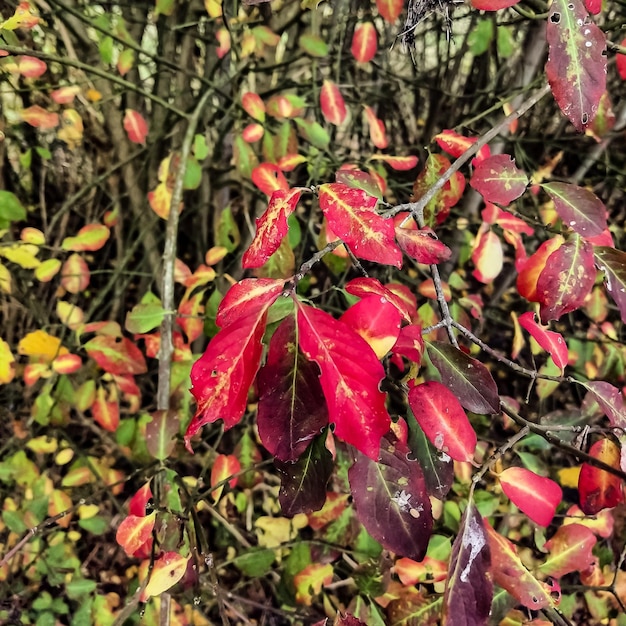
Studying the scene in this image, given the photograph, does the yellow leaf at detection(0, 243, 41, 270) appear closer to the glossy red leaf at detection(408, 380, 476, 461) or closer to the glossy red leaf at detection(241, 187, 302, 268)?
the glossy red leaf at detection(241, 187, 302, 268)

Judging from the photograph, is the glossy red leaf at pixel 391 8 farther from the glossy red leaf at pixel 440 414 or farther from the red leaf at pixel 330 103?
the glossy red leaf at pixel 440 414

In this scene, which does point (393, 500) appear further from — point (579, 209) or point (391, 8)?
point (391, 8)

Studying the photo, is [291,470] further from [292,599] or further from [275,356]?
[292,599]

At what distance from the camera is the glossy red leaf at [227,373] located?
1.38 feet

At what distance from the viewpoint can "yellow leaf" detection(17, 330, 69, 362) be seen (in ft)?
4.07

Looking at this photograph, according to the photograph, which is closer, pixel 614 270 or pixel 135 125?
pixel 614 270

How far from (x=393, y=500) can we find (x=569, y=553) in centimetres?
38

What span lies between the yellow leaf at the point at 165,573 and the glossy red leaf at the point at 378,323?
0.38 metres

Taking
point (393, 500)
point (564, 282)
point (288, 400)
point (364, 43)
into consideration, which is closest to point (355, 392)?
point (288, 400)

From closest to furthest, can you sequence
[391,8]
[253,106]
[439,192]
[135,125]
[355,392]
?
1. [355,392]
2. [439,192]
3. [391,8]
4. [253,106]
5. [135,125]

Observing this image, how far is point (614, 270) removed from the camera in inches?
21.5

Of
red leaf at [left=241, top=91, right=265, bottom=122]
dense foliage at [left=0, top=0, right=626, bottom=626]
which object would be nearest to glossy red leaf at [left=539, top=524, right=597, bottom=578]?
dense foliage at [left=0, top=0, right=626, bottom=626]

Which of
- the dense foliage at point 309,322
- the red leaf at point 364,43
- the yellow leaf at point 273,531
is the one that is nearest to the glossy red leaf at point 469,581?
the dense foliage at point 309,322

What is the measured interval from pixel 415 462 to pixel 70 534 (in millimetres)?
1300
